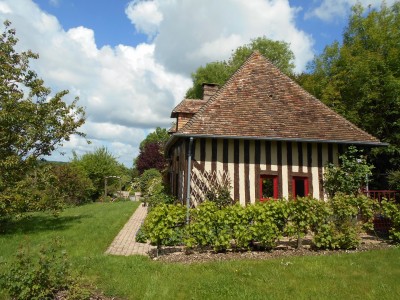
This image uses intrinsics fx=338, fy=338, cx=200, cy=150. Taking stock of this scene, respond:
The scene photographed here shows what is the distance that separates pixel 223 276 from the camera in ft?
19.5

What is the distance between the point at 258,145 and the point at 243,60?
2665 cm

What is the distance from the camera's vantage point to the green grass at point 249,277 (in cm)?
525

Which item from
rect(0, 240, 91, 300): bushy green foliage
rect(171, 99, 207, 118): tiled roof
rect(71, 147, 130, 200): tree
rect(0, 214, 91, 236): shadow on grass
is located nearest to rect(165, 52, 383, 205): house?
rect(171, 99, 207, 118): tiled roof

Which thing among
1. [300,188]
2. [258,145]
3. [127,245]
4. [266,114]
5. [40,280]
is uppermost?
[266,114]

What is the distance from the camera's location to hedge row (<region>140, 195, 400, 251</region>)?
25.0 feet

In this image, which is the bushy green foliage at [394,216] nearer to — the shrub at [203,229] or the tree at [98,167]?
the shrub at [203,229]

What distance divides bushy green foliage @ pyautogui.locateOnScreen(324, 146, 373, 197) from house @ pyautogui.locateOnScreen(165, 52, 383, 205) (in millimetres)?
222

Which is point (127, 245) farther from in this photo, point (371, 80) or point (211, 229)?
point (371, 80)

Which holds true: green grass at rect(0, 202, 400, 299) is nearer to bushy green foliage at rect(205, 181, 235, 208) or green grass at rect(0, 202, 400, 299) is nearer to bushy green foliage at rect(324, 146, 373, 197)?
bushy green foliage at rect(324, 146, 373, 197)

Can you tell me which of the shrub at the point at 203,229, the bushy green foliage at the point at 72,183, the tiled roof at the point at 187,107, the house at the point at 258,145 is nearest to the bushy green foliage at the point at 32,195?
the house at the point at 258,145

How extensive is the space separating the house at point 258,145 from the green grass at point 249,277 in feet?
11.2

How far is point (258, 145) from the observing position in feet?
34.7

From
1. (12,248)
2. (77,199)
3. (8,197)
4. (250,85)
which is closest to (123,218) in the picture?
(8,197)

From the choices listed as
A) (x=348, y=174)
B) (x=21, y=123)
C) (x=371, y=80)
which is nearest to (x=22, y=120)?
(x=21, y=123)
